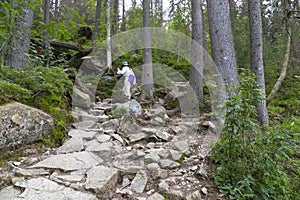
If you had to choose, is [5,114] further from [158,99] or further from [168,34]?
[168,34]

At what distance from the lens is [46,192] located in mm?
2246

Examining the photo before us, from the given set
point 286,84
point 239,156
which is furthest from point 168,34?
point 239,156

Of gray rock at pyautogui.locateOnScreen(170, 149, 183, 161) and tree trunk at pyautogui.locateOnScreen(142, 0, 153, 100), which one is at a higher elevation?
tree trunk at pyautogui.locateOnScreen(142, 0, 153, 100)

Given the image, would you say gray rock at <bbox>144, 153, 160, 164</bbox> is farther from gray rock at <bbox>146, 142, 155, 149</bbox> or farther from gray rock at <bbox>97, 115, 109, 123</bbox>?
A: gray rock at <bbox>97, 115, 109, 123</bbox>

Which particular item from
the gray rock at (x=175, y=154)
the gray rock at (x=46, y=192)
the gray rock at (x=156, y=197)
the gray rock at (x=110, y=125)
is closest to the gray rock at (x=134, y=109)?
the gray rock at (x=110, y=125)

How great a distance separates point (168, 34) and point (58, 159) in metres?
12.1

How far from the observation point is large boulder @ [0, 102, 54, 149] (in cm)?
296

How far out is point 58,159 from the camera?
3.09 m

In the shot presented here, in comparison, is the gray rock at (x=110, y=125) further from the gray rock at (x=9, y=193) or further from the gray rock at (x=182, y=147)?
the gray rock at (x=9, y=193)

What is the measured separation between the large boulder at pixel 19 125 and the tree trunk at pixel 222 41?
12.5 ft

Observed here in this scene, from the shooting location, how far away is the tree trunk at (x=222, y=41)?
4312 mm

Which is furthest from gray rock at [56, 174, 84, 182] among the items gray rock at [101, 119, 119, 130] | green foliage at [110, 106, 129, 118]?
green foliage at [110, 106, 129, 118]

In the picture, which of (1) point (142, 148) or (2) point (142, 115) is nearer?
(1) point (142, 148)

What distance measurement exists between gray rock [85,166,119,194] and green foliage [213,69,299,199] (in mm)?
1502
